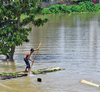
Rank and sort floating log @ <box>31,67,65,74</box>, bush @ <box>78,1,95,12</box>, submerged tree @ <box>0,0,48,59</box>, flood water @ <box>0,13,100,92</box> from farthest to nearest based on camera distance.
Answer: bush @ <box>78,1,95,12</box>
submerged tree @ <box>0,0,48,59</box>
floating log @ <box>31,67,65,74</box>
flood water @ <box>0,13,100,92</box>

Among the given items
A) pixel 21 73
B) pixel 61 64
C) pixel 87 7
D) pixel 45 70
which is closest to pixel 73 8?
pixel 87 7

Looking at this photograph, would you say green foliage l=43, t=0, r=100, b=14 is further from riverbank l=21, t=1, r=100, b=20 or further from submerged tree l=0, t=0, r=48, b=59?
submerged tree l=0, t=0, r=48, b=59

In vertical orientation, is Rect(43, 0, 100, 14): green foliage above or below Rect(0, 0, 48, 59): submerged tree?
above

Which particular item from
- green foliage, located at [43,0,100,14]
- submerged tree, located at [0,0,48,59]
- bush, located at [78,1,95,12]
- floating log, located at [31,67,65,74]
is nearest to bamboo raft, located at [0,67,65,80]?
floating log, located at [31,67,65,74]

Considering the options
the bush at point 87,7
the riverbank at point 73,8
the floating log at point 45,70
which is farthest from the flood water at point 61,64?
the bush at point 87,7

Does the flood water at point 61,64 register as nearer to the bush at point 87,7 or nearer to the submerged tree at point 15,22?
the submerged tree at point 15,22

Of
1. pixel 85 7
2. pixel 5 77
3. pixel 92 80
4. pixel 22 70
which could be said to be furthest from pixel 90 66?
pixel 85 7

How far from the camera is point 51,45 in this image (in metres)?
22.8

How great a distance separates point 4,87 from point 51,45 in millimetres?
9791

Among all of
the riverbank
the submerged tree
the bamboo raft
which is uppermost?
the riverbank

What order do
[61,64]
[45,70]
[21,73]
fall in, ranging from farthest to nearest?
1. [61,64]
2. [45,70]
3. [21,73]

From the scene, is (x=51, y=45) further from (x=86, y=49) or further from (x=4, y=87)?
(x=4, y=87)

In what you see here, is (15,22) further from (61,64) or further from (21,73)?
(21,73)

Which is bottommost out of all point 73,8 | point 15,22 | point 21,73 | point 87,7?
point 21,73
